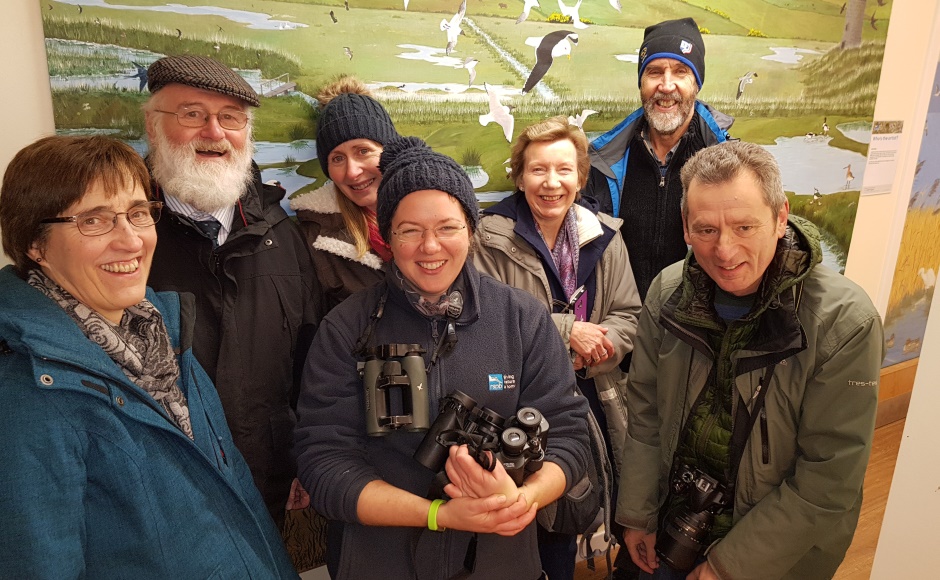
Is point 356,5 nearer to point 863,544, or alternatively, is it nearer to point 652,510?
point 652,510

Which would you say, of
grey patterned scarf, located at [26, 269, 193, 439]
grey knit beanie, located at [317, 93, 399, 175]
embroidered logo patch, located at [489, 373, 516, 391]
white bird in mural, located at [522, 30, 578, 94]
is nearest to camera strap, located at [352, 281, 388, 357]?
embroidered logo patch, located at [489, 373, 516, 391]

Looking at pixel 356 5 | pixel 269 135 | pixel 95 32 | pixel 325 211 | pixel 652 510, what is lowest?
pixel 652 510

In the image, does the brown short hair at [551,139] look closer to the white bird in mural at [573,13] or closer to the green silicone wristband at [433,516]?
the white bird in mural at [573,13]

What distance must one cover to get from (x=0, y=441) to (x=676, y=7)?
10.5 feet

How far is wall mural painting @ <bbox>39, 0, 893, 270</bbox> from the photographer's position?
1950 millimetres

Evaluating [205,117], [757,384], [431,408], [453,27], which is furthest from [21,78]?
[757,384]

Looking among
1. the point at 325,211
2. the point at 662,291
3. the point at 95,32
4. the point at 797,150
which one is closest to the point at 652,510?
the point at 662,291

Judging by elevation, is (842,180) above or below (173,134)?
below

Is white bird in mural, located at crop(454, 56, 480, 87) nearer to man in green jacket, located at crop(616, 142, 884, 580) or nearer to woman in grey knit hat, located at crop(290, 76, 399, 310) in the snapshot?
woman in grey knit hat, located at crop(290, 76, 399, 310)

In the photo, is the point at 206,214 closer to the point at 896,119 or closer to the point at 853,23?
the point at 853,23

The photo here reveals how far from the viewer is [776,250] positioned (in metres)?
1.53

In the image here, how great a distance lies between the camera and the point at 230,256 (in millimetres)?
1748

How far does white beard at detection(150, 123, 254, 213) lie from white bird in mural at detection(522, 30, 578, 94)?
147 cm

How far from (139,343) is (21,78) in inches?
43.7
